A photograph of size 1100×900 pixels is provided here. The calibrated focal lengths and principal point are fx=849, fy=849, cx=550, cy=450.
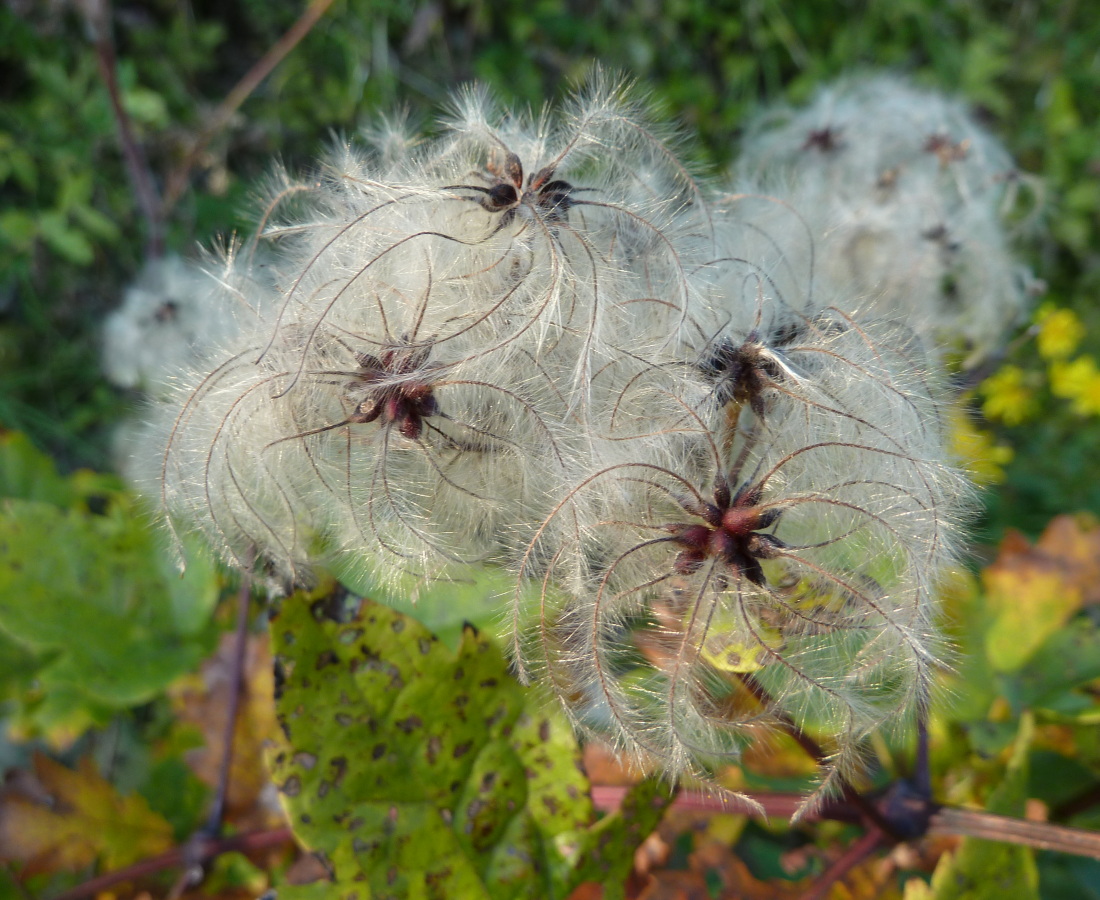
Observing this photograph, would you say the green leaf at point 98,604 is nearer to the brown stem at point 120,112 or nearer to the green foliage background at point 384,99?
the brown stem at point 120,112

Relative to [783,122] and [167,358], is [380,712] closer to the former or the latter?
[167,358]

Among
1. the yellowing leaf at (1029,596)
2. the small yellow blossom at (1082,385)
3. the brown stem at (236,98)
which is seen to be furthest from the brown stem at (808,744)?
the brown stem at (236,98)

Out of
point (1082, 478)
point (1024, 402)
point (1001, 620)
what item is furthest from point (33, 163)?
point (1082, 478)

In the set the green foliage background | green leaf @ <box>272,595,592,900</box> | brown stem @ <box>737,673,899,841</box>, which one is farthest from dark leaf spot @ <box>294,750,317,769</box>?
the green foliage background

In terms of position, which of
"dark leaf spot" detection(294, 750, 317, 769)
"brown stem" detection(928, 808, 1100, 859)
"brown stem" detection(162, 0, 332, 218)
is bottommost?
"brown stem" detection(928, 808, 1100, 859)

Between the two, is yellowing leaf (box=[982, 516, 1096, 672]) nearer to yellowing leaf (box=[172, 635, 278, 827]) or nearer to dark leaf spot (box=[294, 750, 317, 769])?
dark leaf spot (box=[294, 750, 317, 769])

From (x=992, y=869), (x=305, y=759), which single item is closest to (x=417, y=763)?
(x=305, y=759)

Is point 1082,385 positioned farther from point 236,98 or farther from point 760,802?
point 236,98
